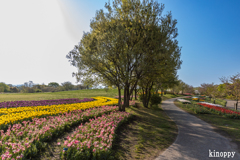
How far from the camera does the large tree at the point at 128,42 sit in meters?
9.54

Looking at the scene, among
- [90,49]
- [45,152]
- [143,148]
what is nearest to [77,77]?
[90,49]

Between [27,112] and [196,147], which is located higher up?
[27,112]

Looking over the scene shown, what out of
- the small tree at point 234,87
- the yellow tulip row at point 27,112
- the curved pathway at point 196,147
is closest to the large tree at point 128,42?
the yellow tulip row at point 27,112

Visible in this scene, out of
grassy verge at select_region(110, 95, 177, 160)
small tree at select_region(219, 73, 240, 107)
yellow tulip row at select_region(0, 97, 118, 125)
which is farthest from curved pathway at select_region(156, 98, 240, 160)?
small tree at select_region(219, 73, 240, 107)

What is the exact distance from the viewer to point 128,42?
1078 cm

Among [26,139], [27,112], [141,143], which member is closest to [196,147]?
[141,143]

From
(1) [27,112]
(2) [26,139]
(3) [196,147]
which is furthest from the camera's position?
(1) [27,112]

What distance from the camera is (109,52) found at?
9406mm

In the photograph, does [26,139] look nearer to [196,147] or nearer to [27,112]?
[27,112]

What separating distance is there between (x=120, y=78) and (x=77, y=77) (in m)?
3.99

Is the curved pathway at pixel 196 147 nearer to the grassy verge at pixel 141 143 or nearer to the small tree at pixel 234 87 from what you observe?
the grassy verge at pixel 141 143

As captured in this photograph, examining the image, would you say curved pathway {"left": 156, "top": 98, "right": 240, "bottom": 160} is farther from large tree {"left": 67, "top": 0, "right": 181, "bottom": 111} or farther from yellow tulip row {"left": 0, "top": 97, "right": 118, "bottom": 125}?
yellow tulip row {"left": 0, "top": 97, "right": 118, "bottom": 125}

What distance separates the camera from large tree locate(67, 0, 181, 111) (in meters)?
9.54

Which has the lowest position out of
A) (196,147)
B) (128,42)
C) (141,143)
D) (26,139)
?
(141,143)
